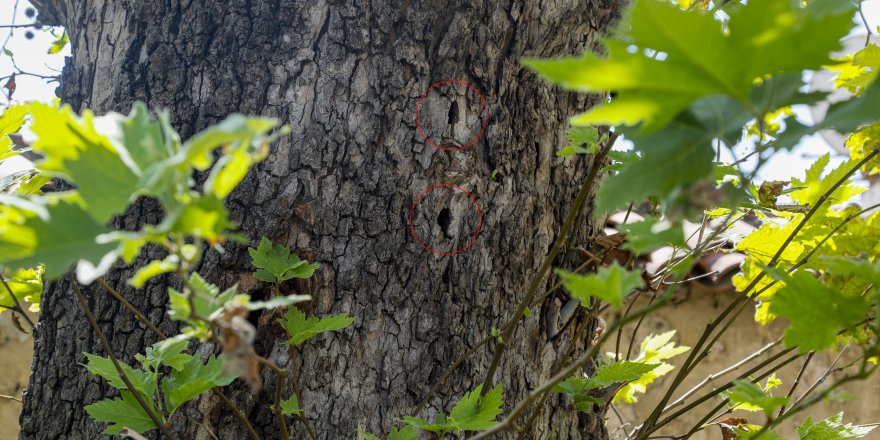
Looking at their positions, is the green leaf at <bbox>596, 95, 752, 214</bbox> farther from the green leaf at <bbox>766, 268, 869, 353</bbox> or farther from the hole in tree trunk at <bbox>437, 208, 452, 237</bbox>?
the hole in tree trunk at <bbox>437, 208, 452, 237</bbox>

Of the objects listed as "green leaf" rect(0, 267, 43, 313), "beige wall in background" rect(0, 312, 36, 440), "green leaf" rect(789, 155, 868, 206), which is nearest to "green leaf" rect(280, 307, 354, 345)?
"green leaf" rect(0, 267, 43, 313)

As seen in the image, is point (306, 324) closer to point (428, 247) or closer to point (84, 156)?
point (428, 247)

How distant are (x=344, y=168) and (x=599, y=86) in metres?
0.81

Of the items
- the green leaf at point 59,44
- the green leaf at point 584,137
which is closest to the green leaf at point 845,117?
the green leaf at point 584,137

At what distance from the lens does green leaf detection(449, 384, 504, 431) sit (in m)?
0.96

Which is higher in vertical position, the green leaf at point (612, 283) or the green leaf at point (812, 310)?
the green leaf at point (612, 283)

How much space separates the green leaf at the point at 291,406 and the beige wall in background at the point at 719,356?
3.16 metres

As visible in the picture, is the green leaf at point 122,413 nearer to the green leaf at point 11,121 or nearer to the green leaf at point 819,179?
the green leaf at point 11,121

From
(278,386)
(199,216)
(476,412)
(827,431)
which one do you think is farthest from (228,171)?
(827,431)

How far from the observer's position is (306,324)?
42.6 inches

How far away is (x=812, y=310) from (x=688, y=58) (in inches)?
13.5

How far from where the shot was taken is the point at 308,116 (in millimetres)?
1252

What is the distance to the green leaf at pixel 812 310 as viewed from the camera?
2.18ft

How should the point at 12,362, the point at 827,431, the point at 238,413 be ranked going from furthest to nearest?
the point at 12,362, the point at 827,431, the point at 238,413
